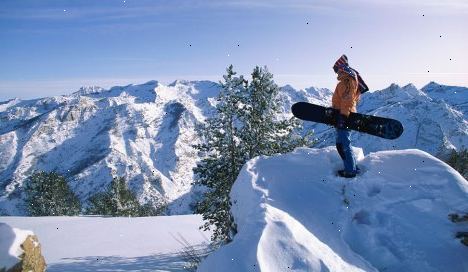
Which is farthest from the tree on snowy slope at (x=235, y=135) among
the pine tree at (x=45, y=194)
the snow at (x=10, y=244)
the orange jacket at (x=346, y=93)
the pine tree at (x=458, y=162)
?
the pine tree at (x=45, y=194)

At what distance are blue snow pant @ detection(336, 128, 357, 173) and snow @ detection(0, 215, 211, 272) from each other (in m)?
7.61

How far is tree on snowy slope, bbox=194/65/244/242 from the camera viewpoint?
1631 centimetres

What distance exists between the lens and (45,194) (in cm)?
5334

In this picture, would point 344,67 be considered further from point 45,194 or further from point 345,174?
point 45,194

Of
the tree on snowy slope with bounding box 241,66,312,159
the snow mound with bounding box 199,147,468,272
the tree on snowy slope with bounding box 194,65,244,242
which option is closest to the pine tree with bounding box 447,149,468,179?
the tree on snowy slope with bounding box 241,66,312,159

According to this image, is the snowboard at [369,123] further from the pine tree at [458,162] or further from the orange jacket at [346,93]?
the pine tree at [458,162]

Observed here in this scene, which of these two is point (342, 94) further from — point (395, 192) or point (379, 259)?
point (379, 259)

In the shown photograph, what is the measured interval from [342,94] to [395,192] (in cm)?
297

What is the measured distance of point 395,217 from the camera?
8.43 meters

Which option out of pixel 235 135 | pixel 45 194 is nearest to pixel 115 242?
pixel 235 135

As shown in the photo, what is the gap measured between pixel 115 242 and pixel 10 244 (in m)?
13.3

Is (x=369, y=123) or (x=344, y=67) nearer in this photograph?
(x=344, y=67)

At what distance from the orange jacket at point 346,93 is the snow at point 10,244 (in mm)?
7896

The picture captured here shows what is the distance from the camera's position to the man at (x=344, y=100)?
10312 mm
